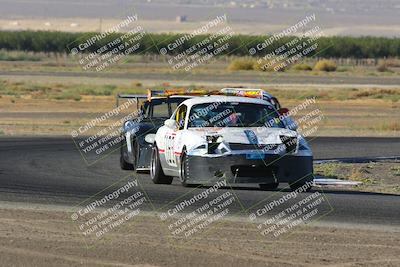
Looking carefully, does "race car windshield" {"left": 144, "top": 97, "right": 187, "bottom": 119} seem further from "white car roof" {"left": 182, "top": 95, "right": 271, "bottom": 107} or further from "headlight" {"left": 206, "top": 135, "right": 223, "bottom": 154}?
A: "headlight" {"left": 206, "top": 135, "right": 223, "bottom": 154}

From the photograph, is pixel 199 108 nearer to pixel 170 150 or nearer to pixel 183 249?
pixel 170 150

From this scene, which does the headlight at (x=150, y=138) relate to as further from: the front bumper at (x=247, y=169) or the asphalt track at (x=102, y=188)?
the front bumper at (x=247, y=169)

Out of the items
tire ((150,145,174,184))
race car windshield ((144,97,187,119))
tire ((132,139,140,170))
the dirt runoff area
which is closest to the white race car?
tire ((150,145,174,184))

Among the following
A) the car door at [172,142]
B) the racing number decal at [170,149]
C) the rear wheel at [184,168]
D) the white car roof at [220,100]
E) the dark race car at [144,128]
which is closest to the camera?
the rear wheel at [184,168]

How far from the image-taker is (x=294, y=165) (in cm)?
1683

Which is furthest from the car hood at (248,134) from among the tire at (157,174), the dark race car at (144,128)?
the dark race car at (144,128)

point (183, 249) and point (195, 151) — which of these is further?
point (195, 151)

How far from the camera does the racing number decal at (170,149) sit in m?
17.8

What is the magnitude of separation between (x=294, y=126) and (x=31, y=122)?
22.5 m

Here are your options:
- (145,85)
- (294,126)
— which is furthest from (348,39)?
(294,126)

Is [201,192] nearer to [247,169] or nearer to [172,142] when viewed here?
[247,169]

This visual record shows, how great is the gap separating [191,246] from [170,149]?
6.25 m

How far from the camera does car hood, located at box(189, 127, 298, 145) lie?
55.3ft

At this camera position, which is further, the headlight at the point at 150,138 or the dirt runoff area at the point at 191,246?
the headlight at the point at 150,138
